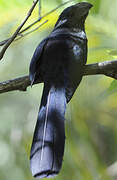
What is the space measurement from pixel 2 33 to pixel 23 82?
107 inches

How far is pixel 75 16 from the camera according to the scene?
279cm

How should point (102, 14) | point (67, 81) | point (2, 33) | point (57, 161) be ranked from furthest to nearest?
point (2, 33) → point (102, 14) → point (67, 81) → point (57, 161)

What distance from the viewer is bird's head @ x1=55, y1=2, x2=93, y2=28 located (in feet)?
9.07

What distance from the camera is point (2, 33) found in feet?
16.5

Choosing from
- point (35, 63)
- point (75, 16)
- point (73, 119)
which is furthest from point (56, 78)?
point (73, 119)

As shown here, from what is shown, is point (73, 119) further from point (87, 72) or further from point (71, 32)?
point (87, 72)

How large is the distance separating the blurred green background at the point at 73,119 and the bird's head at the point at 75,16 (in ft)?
2.78

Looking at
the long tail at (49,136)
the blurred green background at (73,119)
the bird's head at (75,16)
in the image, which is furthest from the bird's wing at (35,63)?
the blurred green background at (73,119)

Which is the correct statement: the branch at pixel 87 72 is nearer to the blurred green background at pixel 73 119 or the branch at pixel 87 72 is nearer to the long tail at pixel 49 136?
the long tail at pixel 49 136

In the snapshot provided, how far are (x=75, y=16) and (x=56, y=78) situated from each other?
1.90ft

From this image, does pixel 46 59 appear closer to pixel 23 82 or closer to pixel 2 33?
pixel 23 82

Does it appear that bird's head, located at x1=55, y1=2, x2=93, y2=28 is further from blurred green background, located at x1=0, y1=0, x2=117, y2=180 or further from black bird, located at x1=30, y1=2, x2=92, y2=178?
blurred green background, located at x1=0, y1=0, x2=117, y2=180

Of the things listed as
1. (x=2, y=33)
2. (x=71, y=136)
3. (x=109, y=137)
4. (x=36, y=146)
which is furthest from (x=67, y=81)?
(x=2, y=33)

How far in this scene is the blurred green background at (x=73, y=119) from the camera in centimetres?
405
